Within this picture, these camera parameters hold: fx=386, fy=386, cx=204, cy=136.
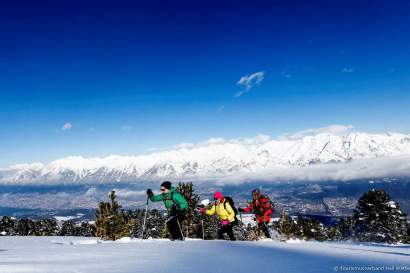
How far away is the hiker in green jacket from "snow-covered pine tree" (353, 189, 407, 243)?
149 feet

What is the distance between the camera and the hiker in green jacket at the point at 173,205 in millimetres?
14680

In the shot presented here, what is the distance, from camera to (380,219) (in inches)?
2100

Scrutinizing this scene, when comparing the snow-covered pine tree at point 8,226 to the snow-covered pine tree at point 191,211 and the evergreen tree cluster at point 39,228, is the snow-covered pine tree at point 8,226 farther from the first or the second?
the snow-covered pine tree at point 191,211

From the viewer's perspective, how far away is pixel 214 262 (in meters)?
7.11

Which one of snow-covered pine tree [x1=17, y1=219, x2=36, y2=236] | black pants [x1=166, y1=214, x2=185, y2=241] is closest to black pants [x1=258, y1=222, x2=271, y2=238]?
black pants [x1=166, y1=214, x2=185, y2=241]

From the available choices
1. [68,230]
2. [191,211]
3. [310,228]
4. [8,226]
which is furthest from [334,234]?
[8,226]

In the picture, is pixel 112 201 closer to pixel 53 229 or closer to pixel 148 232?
pixel 148 232

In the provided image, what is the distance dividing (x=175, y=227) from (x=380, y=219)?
4632 cm

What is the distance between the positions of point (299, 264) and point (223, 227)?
424 inches

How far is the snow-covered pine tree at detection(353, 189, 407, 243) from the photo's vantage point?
171ft

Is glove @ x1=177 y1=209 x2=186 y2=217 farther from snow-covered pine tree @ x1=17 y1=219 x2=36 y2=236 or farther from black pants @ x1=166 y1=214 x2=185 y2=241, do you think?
snow-covered pine tree @ x1=17 y1=219 x2=36 y2=236

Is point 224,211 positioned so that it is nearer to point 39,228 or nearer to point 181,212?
point 181,212

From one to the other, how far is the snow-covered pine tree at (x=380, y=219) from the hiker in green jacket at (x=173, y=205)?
45.4m

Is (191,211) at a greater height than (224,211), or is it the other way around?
(224,211)
